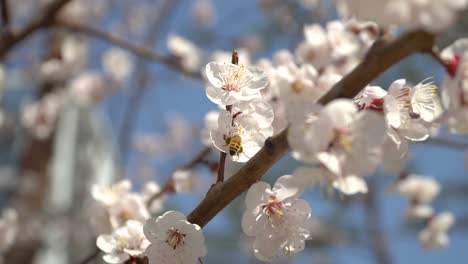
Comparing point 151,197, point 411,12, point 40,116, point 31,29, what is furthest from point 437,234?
point 40,116

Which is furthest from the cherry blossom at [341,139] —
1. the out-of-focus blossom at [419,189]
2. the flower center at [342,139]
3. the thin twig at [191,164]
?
the out-of-focus blossom at [419,189]

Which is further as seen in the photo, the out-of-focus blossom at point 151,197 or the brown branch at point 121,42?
the brown branch at point 121,42

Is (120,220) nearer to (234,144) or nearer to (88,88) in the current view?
(234,144)

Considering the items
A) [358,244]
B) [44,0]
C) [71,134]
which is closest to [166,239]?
[71,134]

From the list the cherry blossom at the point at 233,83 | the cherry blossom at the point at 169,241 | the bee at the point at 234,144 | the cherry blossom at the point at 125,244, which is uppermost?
the cherry blossom at the point at 233,83

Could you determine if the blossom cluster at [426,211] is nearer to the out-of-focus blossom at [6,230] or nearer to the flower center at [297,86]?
the flower center at [297,86]

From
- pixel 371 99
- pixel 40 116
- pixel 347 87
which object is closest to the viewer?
pixel 347 87

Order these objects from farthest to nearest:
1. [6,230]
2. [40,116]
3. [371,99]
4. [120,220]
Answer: [40,116], [6,230], [120,220], [371,99]
